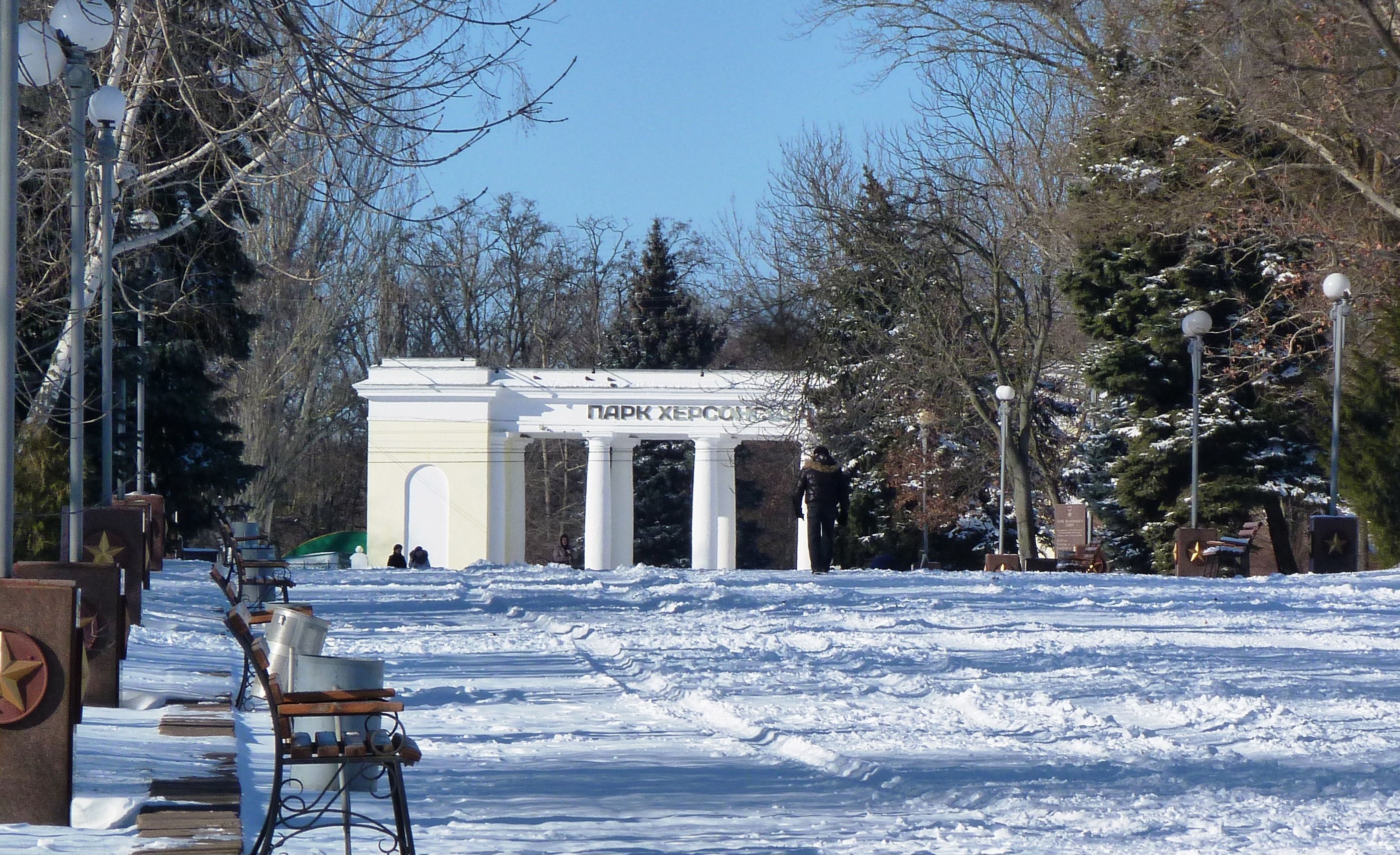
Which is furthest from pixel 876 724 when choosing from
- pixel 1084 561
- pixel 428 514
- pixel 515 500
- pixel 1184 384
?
pixel 515 500

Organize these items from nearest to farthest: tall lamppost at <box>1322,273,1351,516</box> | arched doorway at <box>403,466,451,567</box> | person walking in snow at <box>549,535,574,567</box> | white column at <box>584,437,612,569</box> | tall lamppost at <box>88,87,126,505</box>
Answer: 1. tall lamppost at <box>88,87,126,505</box>
2. tall lamppost at <box>1322,273,1351,516</box>
3. person walking in snow at <box>549,535,574,567</box>
4. white column at <box>584,437,612,569</box>
5. arched doorway at <box>403,466,451,567</box>

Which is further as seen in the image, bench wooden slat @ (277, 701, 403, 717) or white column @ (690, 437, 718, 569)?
white column @ (690, 437, 718, 569)

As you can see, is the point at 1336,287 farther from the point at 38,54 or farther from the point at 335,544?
the point at 335,544

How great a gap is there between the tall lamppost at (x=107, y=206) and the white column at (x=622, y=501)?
2526 centimetres

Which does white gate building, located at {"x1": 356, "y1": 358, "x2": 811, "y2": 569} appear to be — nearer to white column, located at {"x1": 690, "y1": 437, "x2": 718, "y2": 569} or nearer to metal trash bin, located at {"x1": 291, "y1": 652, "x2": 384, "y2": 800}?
white column, located at {"x1": 690, "y1": 437, "x2": 718, "y2": 569}

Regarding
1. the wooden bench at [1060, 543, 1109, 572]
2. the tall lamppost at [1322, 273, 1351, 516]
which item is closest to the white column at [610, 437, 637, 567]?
the wooden bench at [1060, 543, 1109, 572]

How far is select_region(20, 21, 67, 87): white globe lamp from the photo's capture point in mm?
7965

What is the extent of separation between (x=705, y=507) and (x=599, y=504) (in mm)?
2699

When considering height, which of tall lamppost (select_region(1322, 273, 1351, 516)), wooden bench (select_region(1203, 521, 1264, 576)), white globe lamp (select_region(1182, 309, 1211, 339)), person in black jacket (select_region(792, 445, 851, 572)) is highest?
white globe lamp (select_region(1182, 309, 1211, 339))

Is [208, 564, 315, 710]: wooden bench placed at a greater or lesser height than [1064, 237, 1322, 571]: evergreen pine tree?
lesser

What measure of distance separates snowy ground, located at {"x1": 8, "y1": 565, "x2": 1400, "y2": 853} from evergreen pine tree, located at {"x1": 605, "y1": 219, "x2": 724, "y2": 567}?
37.9 m

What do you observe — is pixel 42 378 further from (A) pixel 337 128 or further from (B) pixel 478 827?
(B) pixel 478 827

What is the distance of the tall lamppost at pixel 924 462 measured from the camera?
35062mm

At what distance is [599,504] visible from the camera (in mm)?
38312
